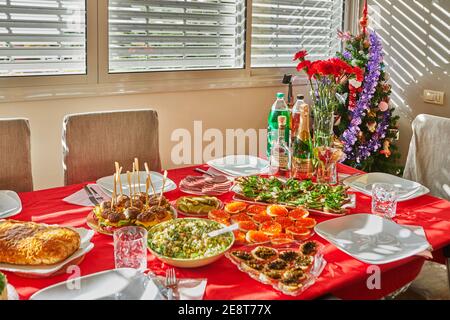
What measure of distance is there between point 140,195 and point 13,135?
2.38ft

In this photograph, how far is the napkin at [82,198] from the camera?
1.71 m

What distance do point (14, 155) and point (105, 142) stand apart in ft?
1.30

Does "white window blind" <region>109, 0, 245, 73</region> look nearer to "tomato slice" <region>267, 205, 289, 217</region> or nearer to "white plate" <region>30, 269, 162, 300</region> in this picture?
"tomato slice" <region>267, 205, 289, 217</region>

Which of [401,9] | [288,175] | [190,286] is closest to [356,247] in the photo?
[190,286]

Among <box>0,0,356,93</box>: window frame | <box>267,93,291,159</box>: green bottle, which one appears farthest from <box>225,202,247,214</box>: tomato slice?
<box>0,0,356,93</box>: window frame

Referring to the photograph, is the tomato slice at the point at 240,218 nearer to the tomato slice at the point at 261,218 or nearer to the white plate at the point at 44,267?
the tomato slice at the point at 261,218

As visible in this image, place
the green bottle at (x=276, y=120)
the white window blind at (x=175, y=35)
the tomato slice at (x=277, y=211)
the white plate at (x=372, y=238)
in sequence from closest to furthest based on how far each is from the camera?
the white plate at (x=372, y=238) → the tomato slice at (x=277, y=211) → the green bottle at (x=276, y=120) → the white window blind at (x=175, y=35)

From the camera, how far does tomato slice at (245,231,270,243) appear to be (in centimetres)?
138

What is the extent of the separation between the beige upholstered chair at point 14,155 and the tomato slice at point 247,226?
1.05 meters

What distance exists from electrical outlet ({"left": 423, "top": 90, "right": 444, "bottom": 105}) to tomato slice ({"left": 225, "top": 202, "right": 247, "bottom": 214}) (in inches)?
89.2

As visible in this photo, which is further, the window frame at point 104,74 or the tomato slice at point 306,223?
the window frame at point 104,74

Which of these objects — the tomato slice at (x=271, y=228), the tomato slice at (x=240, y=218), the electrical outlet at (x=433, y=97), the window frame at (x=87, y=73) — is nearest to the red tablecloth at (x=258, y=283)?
the tomato slice at (x=271, y=228)

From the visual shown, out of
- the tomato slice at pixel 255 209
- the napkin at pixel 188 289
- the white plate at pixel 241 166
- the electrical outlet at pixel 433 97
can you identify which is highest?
the electrical outlet at pixel 433 97

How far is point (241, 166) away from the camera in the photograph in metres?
2.20
